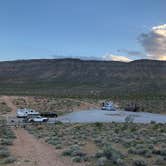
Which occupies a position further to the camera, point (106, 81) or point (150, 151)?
point (106, 81)

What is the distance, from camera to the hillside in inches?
5920

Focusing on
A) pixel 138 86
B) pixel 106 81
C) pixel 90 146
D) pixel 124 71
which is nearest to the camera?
pixel 90 146

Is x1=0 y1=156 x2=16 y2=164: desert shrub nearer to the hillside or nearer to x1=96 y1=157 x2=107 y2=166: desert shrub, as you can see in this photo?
x1=96 y1=157 x2=107 y2=166: desert shrub

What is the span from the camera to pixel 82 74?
16938cm

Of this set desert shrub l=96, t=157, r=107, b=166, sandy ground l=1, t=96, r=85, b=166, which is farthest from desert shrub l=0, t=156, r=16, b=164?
desert shrub l=96, t=157, r=107, b=166

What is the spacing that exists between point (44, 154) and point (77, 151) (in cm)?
145

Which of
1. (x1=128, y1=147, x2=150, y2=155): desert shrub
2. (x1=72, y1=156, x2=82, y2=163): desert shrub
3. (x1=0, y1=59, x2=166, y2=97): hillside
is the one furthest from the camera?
(x1=0, y1=59, x2=166, y2=97): hillside

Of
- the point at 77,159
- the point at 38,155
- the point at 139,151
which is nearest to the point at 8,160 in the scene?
the point at 38,155

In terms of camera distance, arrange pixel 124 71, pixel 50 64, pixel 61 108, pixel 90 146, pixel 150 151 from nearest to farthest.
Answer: pixel 150 151, pixel 90 146, pixel 61 108, pixel 124 71, pixel 50 64

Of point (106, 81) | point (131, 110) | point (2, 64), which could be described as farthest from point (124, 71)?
point (131, 110)

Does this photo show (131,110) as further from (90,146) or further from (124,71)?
(124,71)

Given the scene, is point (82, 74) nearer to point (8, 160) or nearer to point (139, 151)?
point (139, 151)

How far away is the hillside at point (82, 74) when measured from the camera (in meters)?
150

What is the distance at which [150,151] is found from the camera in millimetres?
17094
